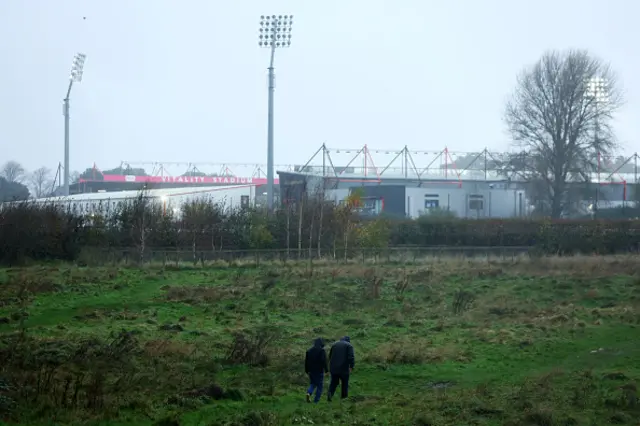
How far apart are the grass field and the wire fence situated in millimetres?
3601

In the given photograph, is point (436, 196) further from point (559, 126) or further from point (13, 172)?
point (13, 172)

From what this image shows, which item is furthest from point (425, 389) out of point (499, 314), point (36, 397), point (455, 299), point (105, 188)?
point (105, 188)

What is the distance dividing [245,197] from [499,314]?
4716cm

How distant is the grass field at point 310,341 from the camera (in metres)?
15.0

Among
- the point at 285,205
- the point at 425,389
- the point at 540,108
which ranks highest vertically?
the point at 540,108

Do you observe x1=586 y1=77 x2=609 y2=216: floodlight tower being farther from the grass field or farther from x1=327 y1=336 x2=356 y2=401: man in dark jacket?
x1=327 y1=336 x2=356 y2=401: man in dark jacket

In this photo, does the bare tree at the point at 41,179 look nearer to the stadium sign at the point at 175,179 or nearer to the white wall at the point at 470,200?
the stadium sign at the point at 175,179

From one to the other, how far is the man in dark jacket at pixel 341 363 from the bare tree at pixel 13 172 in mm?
123313

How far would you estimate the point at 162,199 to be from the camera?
6366 centimetres

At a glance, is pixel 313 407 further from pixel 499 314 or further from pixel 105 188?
pixel 105 188

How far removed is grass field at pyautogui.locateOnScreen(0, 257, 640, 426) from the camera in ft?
49.1

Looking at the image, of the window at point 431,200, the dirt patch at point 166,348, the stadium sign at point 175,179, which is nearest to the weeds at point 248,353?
the dirt patch at point 166,348

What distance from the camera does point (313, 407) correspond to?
51.4 ft

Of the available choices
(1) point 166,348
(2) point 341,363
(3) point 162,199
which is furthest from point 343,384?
(3) point 162,199
